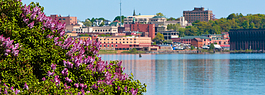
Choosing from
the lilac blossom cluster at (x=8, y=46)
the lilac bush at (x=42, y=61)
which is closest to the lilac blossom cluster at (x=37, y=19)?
the lilac bush at (x=42, y=61)

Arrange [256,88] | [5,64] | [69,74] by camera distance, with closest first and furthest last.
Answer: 1. [5,64]
2. [69,74]
3. [256,88]

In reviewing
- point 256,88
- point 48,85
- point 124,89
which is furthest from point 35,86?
point 256,88

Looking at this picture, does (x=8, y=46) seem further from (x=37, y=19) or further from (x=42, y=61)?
(x=37, y=19)

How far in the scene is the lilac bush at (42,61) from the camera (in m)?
11.1

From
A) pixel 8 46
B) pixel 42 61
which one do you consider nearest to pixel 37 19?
pixel 42 61

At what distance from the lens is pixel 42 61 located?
11.6 meters

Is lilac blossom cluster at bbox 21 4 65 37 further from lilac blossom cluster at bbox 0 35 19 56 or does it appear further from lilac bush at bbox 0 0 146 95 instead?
lilac blossom cluster at bbox 0 35 19 56

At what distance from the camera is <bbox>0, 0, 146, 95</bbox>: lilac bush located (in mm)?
11078

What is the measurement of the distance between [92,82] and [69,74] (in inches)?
22.2

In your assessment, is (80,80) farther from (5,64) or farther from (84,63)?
(5,64)

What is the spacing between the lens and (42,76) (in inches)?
460

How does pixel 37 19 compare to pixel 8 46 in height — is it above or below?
above

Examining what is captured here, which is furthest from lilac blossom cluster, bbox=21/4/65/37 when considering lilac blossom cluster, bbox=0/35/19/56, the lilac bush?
lilac blossom cluster, bbox=0/35/19/56

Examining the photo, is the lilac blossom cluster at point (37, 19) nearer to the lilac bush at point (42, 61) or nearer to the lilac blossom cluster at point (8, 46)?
Answer: the lilac bush at point (42, 61)
